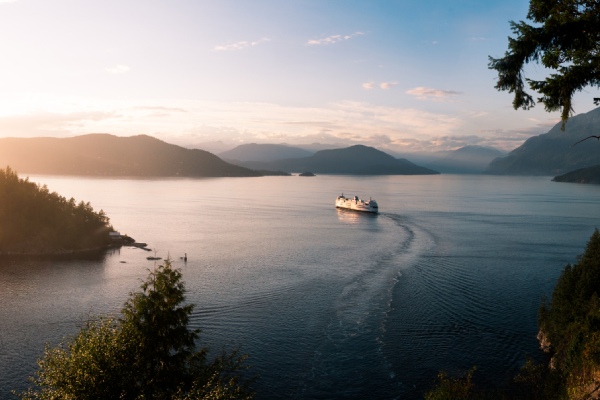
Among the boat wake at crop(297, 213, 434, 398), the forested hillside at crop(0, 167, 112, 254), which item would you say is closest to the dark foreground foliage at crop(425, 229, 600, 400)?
the boat wake at crop(297, 213, 434, 398)

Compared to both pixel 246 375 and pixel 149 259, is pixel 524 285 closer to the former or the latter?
pixel 246 375

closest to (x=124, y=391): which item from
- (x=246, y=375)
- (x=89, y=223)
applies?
(x=246, y=375)

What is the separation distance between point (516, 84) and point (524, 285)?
57444 mm

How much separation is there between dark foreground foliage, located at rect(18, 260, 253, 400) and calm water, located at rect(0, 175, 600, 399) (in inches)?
Answer: 491

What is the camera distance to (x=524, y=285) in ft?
246

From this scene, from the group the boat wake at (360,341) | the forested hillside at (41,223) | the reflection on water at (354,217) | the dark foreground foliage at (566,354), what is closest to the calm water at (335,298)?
the boat wake at (360,341)

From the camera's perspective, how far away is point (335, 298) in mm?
68500

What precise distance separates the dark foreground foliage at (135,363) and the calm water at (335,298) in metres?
12.5

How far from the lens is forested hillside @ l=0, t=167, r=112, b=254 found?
4195 inches

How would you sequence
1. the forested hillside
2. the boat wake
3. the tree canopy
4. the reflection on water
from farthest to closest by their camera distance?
1. the reflection on water
2. the forested hillside
3. the boat wake
4. the tree canopy

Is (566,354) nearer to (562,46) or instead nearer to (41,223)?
(562,46)

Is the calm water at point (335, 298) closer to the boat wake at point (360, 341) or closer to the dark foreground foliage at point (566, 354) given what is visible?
the boat wake at point (360, 341)

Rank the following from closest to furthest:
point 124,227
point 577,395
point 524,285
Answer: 1. point 577,395
2. point 524,285
3. point 124,227

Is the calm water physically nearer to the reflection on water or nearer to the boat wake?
the boat wake
